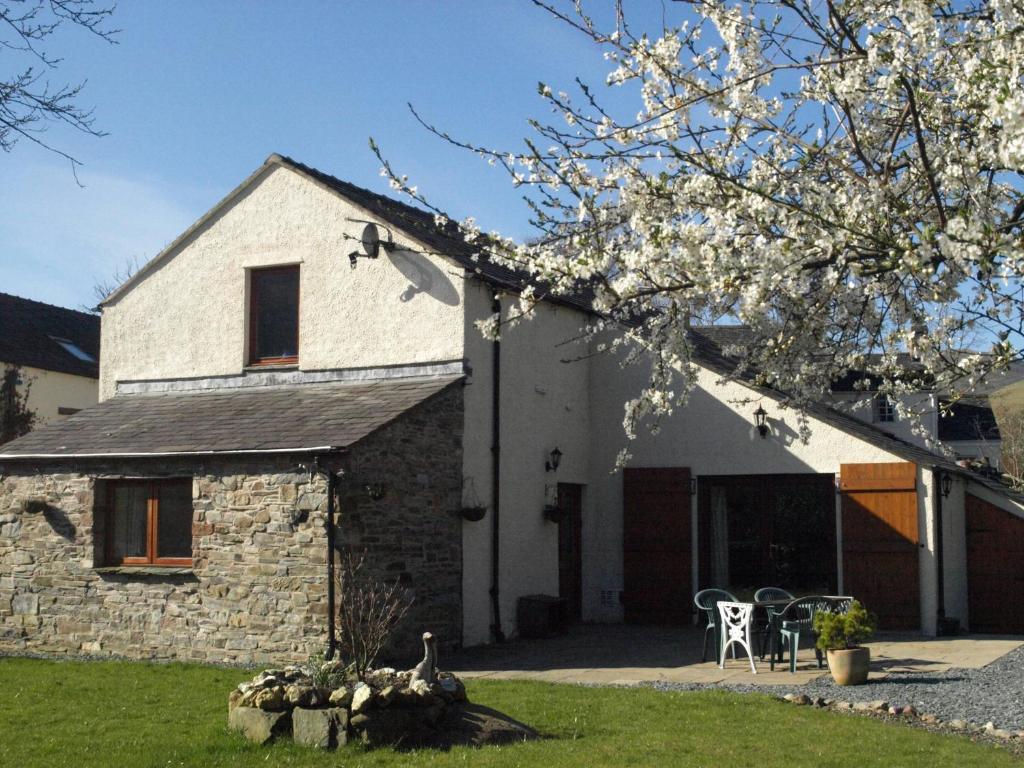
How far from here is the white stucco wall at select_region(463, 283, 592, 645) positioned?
45.3 ft

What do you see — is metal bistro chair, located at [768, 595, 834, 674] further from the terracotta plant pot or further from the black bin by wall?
the black bin by wall

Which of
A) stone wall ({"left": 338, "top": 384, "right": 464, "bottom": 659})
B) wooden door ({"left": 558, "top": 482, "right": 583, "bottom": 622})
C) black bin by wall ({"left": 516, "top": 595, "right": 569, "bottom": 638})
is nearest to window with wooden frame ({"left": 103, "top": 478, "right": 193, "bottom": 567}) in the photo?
stone wall ({"left": 338, "top": 384, "right": 464, "bottom": 659})

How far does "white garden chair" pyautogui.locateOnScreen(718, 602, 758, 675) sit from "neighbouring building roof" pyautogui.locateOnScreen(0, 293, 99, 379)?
17.9 metres

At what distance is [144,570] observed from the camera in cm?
1274

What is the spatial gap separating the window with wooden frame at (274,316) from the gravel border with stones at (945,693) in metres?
6.84

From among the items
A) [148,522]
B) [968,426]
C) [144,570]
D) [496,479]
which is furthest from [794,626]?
[968,426]

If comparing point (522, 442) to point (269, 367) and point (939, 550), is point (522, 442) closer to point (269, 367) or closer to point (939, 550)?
point (269, 367)

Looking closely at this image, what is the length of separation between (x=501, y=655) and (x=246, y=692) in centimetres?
529

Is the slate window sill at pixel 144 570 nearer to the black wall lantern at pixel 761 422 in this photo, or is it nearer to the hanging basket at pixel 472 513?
the hanging basket at pixel 472 513

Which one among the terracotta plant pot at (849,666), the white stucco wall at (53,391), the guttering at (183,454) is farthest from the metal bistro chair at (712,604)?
the white stucco wall at (53,391)

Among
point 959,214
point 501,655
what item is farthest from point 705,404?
point 959,214

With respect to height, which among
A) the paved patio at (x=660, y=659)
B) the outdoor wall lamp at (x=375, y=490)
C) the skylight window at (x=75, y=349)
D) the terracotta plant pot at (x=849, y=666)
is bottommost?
the paved patio at (x=660, y=659)

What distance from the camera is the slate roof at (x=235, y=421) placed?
484 inches

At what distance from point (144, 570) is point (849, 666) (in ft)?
25.3
